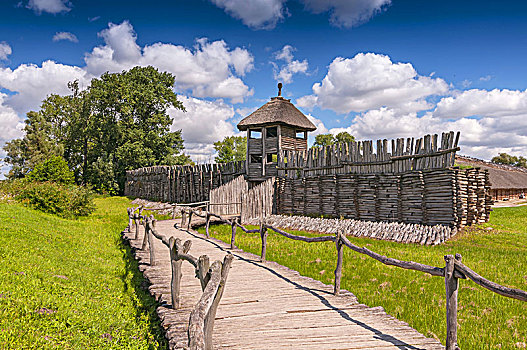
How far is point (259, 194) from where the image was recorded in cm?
1984

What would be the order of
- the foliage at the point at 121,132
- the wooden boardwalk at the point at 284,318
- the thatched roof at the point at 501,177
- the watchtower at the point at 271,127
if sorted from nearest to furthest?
the wooden boardwalk at the point at 284,318, the watchtower at the point at 271,127, the thatched roof at the point at 501,177, the foliage at the point at 121,132

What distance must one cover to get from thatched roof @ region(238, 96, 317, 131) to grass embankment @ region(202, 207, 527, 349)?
1089cm

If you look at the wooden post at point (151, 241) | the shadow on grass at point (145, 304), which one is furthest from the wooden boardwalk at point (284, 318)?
the wooden post at point (151, 241)

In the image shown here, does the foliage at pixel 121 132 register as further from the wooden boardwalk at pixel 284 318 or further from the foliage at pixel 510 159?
the foliage at pixel 510 159

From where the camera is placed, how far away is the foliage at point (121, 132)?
37.9 meters

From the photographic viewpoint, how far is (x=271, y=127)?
2450cm

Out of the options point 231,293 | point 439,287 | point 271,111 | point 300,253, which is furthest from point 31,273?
point 271,111

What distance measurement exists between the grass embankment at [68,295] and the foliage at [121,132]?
26.5 meters

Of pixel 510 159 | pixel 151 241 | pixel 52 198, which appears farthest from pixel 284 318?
pixel 510 159

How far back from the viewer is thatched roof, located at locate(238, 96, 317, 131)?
23.5 m

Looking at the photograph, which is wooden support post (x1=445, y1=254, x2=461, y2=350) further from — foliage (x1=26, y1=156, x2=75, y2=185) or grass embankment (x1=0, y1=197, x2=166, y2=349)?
foliage (x1=26, y1=156, x2=75, y2=185)

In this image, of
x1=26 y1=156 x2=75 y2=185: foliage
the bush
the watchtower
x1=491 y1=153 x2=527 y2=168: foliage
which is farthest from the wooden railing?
x1=491 y1=153 x2=527 y2=168: foliage

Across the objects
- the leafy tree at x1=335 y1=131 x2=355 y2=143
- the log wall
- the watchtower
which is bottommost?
the log wall

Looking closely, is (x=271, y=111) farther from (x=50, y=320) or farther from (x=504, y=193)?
(x=504, y=193)
